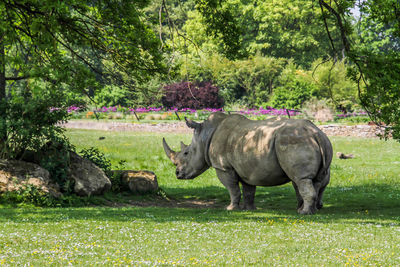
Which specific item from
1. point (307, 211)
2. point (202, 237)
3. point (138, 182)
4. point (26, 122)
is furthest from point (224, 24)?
point (202, 237)

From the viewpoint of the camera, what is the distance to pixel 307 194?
11.9 m

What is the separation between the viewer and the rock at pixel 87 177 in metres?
15.5

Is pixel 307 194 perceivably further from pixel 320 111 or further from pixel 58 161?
pixel 320 111

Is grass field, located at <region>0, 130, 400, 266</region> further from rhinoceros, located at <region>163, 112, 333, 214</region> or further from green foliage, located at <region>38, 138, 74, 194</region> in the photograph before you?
green foliage, located at <region>38, 138, 74, 194</region>

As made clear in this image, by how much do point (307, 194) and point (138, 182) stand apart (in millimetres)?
6797

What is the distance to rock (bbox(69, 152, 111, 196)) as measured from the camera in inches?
611

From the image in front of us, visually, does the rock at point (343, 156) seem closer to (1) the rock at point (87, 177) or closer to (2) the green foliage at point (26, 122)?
(1) the rock at point (87, 177)

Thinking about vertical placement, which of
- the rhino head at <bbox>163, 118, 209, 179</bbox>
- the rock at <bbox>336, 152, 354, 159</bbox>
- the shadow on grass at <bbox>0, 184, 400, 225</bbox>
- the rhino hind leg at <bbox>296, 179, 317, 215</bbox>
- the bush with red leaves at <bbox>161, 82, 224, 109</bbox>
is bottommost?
the shadow on grass at <bbox>0, 184, 400, 225</bbox>

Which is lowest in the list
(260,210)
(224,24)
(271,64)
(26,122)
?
(260,210)

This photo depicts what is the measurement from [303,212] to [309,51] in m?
54.9

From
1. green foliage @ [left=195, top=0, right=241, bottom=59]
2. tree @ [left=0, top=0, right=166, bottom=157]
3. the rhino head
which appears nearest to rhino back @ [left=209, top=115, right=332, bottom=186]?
the rhino head

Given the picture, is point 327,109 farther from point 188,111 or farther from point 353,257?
point 353,257

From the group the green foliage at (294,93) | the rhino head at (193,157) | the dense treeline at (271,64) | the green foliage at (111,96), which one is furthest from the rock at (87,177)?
the green foliage at (111,96)

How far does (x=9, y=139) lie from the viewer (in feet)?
50.1
